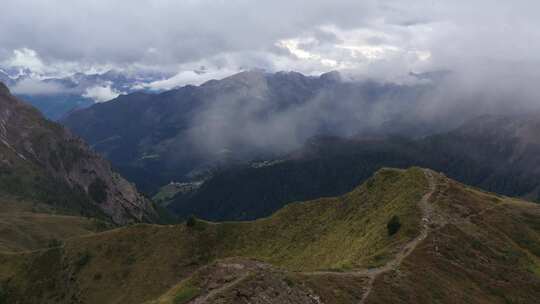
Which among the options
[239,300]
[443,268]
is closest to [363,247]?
[443,268]

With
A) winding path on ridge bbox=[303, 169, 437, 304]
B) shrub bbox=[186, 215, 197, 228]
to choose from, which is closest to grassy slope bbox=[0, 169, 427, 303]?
shrub bbox=[186, 215, 197, 228]

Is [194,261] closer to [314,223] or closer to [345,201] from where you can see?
[314,223]

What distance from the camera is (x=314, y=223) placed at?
135250mm

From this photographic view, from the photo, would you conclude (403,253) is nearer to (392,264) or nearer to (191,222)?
(392,264)

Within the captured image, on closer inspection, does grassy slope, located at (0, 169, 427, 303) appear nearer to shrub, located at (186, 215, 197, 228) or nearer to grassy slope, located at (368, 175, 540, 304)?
shrub, located at (186, 215, 197, 228)

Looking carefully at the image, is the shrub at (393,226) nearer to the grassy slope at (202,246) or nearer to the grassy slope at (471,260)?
the grassy slope at (202,246)

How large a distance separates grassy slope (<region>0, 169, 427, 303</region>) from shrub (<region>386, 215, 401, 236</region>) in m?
6.00

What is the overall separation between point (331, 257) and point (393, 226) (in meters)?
16.5

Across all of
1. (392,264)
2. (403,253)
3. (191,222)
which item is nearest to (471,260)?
(403,253)

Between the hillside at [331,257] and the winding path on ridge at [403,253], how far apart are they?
8.1 inches

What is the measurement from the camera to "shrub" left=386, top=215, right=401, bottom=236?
92.9 metres

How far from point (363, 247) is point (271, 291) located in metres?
40.8

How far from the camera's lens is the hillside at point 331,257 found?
63.8 metres

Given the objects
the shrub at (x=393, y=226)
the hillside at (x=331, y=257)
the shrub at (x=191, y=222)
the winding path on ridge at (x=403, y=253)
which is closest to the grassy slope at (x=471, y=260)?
the hillside at (x=331, y=257)
